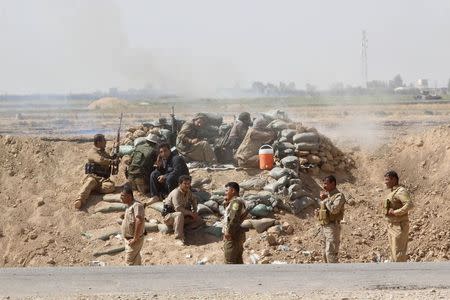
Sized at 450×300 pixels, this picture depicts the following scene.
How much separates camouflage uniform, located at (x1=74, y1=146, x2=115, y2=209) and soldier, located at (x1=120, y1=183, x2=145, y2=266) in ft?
14.6

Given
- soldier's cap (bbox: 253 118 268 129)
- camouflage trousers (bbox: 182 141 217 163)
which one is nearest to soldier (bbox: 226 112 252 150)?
soldier's cap (bbox: 253 118 268 129)

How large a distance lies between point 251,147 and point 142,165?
2.15 m

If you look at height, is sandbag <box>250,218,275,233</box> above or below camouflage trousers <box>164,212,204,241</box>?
below

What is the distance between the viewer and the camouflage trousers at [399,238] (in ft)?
30.3

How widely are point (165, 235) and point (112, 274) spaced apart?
3.95 m

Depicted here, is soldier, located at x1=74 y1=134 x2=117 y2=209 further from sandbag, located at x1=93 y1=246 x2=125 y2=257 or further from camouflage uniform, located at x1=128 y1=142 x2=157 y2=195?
sandbag, located at x1=93 y1=246 x2=125 y2=257

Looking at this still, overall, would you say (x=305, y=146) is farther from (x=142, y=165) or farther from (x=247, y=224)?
(x=142, y=165)

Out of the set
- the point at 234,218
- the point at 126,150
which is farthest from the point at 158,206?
the point at 234,218

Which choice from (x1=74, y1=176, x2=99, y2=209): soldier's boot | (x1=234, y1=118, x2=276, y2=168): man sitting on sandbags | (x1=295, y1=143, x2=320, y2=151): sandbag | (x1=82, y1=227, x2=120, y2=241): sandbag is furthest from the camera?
(x1=295, y1=143, x2=320, y2=151): sandbag

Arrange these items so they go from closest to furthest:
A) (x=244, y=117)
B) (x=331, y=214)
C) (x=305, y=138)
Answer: (x=331, y=214), (x=305, y=138), (x=244, y=117)

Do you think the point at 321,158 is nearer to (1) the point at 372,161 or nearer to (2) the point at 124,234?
(1) the point at 372,161

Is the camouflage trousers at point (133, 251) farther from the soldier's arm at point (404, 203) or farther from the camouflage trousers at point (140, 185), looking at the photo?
the camouflage trousers at point (140, 185)

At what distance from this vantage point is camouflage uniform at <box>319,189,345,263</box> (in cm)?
921

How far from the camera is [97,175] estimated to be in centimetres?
1352
